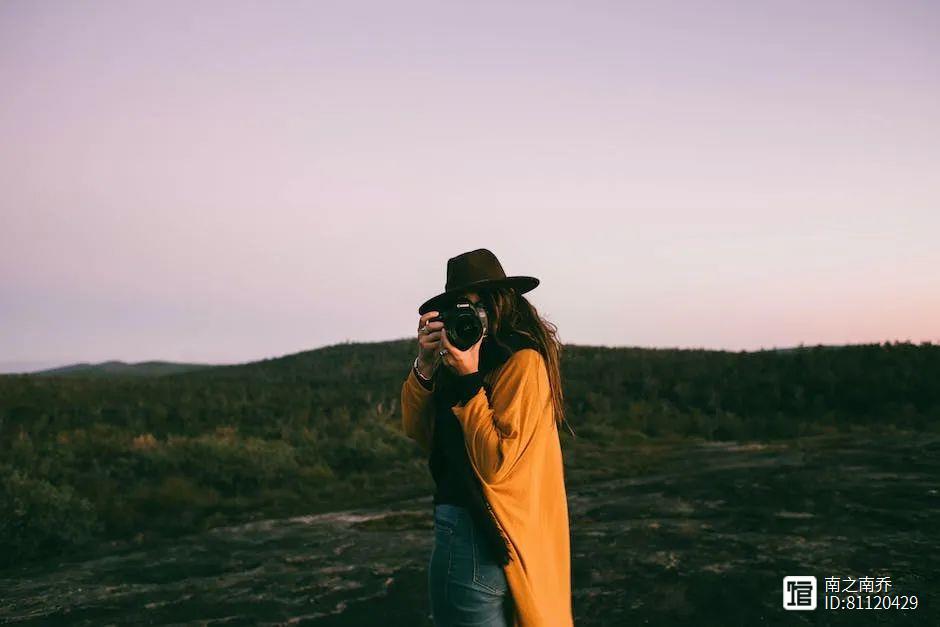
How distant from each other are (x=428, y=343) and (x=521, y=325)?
12.5 inches

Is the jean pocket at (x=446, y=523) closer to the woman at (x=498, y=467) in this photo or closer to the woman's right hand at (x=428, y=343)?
the woman at (x=498, y=467)

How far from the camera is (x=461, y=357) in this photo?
2436mm

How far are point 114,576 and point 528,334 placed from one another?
7107 mm

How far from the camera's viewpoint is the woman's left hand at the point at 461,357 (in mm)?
2438

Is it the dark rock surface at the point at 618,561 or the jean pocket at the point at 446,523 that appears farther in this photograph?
the dark rock surface at the point at 618,561

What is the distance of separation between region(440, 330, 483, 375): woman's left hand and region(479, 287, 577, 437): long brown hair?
98mm

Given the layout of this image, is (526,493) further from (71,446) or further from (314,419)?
(314,419)

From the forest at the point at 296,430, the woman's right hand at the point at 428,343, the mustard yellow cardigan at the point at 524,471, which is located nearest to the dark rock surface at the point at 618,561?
the forest at the point at 296,430

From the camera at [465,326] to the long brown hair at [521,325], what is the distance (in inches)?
3.8

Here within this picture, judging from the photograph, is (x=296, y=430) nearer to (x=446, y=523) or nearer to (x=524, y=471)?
(x=446, y=523)

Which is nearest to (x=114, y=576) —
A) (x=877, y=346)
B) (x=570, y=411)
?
(x=570, y=411)

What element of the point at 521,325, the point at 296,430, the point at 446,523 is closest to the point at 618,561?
the point at 446,523

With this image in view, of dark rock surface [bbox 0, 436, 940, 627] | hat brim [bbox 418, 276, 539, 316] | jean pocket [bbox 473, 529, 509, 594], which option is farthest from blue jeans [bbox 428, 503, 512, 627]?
dark rock surface [bbox 0, 436, 940, 627]

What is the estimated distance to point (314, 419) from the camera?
19016 millimetres
